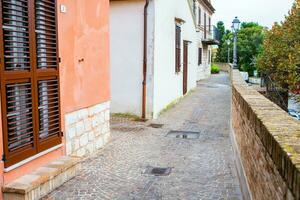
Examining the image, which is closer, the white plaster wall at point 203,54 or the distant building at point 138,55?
the distant building at point 138,55

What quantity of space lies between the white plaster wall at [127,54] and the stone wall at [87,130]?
3.28 meters

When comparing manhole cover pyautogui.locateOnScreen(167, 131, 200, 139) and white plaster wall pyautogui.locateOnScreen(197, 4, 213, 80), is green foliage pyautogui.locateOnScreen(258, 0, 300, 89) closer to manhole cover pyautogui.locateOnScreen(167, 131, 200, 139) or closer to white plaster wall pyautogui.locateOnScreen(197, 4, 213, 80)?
manhole cover pyautogui.locateOnScreen(167, 131, 200, 139)

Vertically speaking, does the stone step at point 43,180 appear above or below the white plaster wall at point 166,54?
below

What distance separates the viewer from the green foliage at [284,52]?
920cm

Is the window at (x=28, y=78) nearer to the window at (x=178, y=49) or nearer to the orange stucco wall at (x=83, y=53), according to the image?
the orange stucco wall at (x=83, y=53)

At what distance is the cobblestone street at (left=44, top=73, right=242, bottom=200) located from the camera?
5.16 m

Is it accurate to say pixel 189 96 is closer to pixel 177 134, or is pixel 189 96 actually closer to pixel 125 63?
pixel 125 63

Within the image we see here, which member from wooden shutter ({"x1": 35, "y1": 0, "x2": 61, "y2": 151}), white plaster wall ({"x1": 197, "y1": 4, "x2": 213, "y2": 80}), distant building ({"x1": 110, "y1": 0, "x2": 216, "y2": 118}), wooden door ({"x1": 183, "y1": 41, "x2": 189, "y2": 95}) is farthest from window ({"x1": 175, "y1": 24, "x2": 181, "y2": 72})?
white plaster wall ({"x1": 197, "y1": 4, "x2": 213, "y2": 80})

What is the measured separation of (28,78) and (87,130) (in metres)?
2.23

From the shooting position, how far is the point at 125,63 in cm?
1130

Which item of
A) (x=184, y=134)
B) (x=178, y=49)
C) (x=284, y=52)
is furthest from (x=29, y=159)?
(x=178, y=49)

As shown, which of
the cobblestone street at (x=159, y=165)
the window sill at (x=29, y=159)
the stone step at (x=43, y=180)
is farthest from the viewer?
the cobblestone street at (x=159, y=165)

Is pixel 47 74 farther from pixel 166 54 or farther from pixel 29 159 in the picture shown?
pixel 166 54

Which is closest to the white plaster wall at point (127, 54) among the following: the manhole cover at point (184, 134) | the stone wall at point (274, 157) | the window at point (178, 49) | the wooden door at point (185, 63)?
the manhole cover at point (184, 134)
